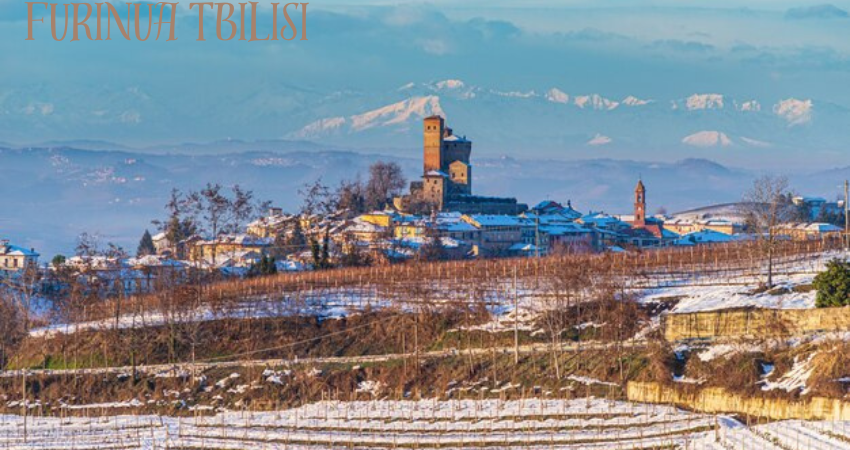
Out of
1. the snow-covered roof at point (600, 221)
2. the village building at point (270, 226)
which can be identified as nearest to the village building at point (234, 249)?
the village building at point (270, 226)

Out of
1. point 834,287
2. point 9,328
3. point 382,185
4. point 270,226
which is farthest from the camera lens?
point 382,185

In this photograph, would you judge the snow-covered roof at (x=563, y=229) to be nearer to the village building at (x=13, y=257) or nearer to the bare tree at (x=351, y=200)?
the bare tree at (x=351, y=200)

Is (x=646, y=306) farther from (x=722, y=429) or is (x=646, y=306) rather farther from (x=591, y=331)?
(x=722, y=429)

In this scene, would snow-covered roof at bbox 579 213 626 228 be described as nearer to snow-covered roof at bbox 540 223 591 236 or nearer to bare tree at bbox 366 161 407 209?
snow-covered roof at bbox 540 223 591 236

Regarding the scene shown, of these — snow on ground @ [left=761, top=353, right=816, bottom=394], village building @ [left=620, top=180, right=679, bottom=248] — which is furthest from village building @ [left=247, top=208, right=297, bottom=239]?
snow on ground @ [left=761, top=353, right=816, bottom=394]

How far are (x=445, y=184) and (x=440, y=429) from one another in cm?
10644

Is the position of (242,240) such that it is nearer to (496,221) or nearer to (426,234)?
(426,234)

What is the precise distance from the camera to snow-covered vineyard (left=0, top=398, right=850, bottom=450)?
40031 mm

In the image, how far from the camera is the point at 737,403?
43.7 metres

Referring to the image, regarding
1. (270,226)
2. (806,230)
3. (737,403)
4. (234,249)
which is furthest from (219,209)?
(737,403)

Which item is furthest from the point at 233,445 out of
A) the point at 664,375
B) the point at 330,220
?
the point at 330,220

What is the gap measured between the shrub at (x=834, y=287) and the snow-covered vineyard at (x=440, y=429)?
27.3 feet

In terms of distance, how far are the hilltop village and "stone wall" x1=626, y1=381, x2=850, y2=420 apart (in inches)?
1509

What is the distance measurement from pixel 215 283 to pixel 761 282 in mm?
31682
